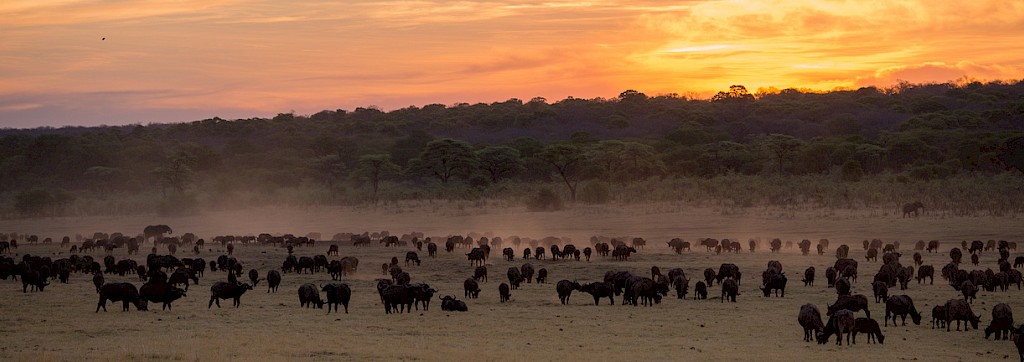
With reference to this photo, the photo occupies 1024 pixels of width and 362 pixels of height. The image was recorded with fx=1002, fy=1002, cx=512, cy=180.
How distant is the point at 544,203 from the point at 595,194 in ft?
15.0

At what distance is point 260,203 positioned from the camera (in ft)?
270

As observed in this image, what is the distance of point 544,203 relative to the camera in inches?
2677

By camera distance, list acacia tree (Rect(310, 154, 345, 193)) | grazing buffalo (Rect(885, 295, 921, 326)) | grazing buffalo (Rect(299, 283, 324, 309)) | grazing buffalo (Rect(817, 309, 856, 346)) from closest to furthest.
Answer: grazing buffalo (Rect(817, 309, 856, 346)) < grazing buffalo (Rect(885, 295, 921, 326)) < grazing buffalo (Rect(299, 283, 324, 309)) < acacia tree (Rect(310, 154, 345, 193))

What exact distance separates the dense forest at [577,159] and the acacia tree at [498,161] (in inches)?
8.0

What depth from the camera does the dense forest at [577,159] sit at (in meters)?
72.3

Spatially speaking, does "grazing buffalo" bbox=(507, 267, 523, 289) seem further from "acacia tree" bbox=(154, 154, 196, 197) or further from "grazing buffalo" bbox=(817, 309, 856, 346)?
"acacia tree" bbox=(154, 154, 196, 197)

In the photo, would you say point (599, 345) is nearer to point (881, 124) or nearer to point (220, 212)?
point (220, 212)

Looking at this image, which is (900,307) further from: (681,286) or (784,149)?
(784,149)

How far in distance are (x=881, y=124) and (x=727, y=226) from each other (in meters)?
82.9

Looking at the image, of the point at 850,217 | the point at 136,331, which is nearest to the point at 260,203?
the point at 850,217

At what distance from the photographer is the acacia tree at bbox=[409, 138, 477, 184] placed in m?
94.3

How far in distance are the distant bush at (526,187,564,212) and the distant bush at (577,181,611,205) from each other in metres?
2.54

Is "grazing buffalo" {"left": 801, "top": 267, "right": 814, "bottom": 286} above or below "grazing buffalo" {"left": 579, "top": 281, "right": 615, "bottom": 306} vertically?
above

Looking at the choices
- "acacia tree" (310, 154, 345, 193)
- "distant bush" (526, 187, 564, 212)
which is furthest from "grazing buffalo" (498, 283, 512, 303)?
"acacia tree" (310, 154, 345, 193)
